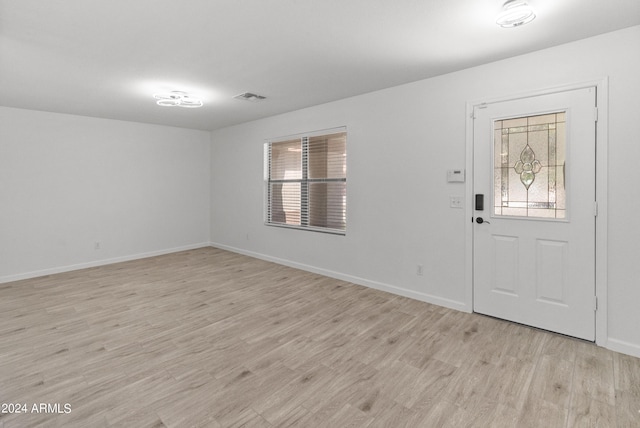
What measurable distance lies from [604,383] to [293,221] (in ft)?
13.4

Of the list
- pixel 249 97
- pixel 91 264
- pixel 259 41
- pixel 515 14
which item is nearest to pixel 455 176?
pixel 515 14

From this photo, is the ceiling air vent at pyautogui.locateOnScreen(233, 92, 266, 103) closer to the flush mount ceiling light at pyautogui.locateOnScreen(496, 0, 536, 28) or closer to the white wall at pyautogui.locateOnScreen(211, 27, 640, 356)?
the white wall at pyautogui.locateOnScreen(211, 27, 640, 356)

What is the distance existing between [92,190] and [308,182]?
12.0 feet

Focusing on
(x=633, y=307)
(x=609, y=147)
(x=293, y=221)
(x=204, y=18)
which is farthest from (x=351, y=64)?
(x=633, y=307)

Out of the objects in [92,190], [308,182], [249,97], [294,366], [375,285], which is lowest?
[294,366]

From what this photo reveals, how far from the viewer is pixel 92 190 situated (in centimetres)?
524

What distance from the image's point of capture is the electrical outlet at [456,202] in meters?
3.28

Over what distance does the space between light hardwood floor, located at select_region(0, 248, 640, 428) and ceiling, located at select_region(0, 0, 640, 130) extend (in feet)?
8.20

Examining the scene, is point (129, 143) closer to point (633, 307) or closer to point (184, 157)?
point (184, 157)

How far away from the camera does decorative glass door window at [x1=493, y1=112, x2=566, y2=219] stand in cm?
274

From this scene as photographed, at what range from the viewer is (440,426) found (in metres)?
1.72

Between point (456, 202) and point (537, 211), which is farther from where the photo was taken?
point (456, 202)

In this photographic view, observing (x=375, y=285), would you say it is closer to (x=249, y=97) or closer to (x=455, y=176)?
A: (x=455, y=176)

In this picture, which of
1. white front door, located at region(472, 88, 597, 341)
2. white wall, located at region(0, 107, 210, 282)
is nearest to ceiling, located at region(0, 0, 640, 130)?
white front door, located at region(472, 88, 597, 341)
